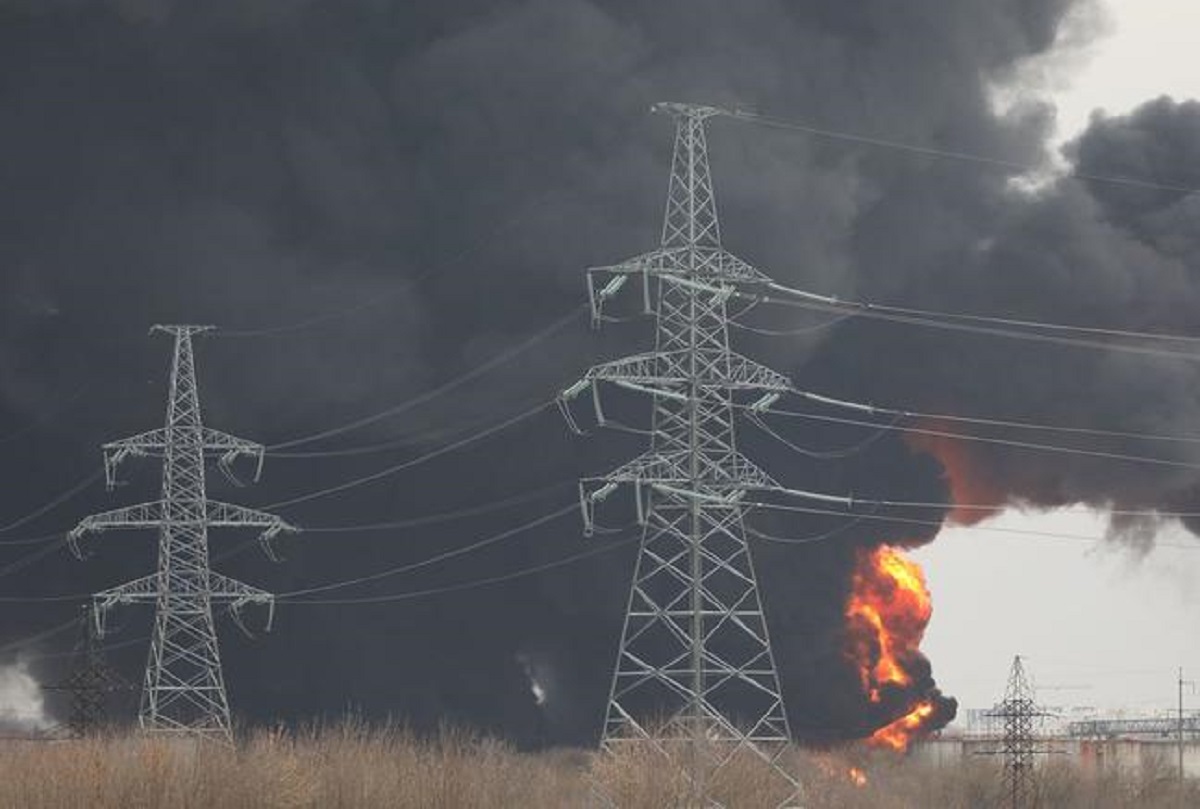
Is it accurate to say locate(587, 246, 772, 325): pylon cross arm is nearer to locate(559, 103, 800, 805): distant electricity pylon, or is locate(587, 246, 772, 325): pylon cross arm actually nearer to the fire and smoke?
locate(559, 103, 800, 805): distant electricity pylon

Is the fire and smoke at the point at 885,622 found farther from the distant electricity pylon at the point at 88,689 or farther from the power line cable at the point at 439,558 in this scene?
the distant electricity pylon at the point at 88,689

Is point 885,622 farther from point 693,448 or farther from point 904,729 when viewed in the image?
point 693,448

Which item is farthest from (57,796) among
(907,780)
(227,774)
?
(907,780)

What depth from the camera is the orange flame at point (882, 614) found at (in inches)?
4158

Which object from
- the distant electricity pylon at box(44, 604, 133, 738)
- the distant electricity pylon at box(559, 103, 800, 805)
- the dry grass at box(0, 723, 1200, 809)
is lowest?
the dry grass at box(0, 723, 1200, 809)

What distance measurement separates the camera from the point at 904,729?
109500 mm

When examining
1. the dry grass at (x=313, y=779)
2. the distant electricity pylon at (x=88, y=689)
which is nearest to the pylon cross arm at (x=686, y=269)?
the dry grass at (x=313, y=779)

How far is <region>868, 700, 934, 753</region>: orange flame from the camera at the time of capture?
108625mm

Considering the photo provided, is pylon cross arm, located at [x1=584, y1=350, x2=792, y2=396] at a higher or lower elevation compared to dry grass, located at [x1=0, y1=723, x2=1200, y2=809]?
higher

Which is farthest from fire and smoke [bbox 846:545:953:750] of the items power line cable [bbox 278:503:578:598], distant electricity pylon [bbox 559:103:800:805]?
distant electricity pylon [bbox 559:103:800:805]

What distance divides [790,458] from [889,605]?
323 inches

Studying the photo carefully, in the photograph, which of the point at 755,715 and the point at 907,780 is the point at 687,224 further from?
the point at 755,715

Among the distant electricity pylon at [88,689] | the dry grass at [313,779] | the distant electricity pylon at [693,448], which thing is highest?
the distant electricity pylon at [693,448]

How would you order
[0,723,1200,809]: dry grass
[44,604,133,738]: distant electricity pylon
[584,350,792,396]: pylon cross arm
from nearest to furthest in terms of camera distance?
[0,723,1200,809]: dry grass < [584,350,792,396]: pylon cross arm < [44,604,133,738]: distant electricity pylon
